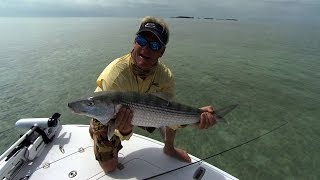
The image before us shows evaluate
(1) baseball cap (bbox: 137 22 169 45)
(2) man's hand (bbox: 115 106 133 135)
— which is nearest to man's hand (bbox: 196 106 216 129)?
(2) man's hand (bbox: 115 106 133 135)

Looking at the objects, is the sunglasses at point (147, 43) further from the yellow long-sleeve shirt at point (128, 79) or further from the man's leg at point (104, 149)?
the man's leg at point (104, 149)

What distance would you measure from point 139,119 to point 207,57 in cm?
1690

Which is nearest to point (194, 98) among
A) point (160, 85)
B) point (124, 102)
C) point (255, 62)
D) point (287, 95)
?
point (287, 95)

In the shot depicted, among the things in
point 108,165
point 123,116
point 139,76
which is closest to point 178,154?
point 108,165

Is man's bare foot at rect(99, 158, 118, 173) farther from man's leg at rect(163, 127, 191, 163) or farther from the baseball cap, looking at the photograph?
the baseball cap

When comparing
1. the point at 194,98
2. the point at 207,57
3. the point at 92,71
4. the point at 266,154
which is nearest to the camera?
the point at 266,154

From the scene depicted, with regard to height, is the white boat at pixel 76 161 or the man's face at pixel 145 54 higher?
the man's face at pixel 145 54

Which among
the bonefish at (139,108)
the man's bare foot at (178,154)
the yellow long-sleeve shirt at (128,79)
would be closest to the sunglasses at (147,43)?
the yellow long-sleeve shirt at (128,79)

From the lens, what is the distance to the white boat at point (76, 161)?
464 centimetres

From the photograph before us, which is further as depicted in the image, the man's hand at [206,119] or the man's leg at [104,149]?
the man's leg at [104,149]

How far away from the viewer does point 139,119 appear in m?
3.75

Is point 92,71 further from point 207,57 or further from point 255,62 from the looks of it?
point 255,62

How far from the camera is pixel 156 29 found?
4273 mm

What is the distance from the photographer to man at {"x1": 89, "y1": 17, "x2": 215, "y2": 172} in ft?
13.9
